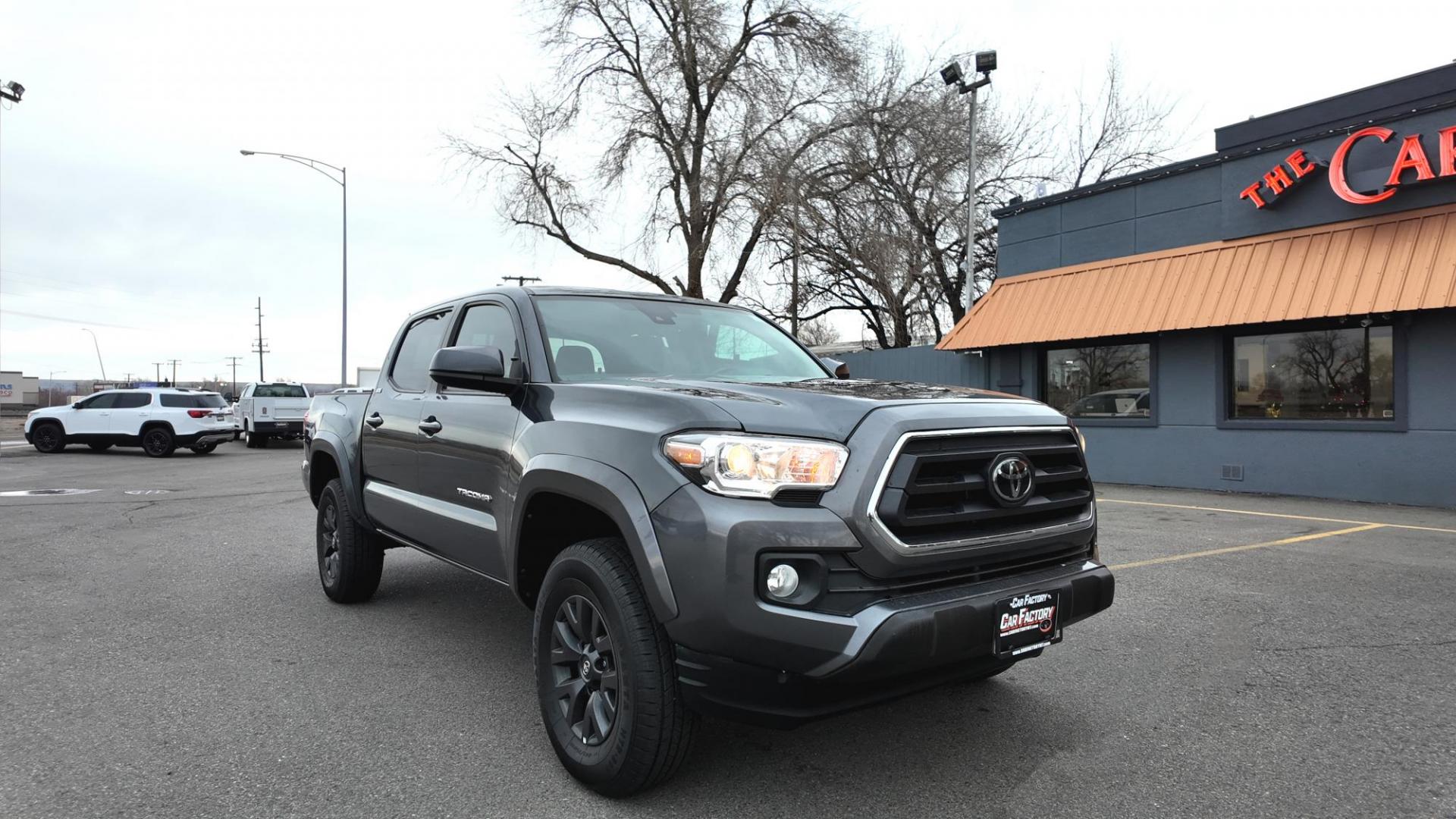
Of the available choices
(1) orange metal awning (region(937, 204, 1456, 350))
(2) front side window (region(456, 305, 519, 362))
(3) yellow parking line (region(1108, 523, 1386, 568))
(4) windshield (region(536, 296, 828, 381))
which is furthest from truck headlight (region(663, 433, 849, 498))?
(1) orange metal awning (region(937, 204, 1456, 350))

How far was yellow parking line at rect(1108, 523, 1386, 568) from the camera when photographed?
696cm

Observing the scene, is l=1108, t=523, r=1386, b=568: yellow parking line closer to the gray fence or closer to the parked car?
the parked car

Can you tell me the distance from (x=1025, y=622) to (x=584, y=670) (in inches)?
58.9

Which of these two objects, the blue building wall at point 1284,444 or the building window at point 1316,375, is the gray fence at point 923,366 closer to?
the blue building wall at point 1284,444

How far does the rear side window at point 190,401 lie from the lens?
2198 cm

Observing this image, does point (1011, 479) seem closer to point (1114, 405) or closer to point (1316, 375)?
point (1316, 375)

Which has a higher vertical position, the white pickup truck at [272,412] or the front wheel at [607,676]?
the white pickup truck at [272,412]

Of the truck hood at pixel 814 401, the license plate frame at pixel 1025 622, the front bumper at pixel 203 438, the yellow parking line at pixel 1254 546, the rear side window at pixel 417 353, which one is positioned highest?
the rear side window at pixel 417 353

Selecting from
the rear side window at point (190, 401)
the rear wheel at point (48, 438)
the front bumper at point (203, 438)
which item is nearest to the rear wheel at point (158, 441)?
the front bumper at point (203, 438)

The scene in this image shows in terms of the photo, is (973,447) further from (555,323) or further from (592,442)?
(555,323)

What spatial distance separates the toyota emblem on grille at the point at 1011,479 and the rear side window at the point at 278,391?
27262 mm

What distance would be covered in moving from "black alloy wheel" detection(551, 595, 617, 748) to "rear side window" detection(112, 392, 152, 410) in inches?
922

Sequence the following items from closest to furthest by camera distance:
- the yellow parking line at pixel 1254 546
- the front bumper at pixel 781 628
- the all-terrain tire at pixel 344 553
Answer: the front bumper at pixel 781 628 < the all-terrain tire at pixel 344 553 < the yellow parking line at pixel 1254 546

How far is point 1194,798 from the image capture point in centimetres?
291
